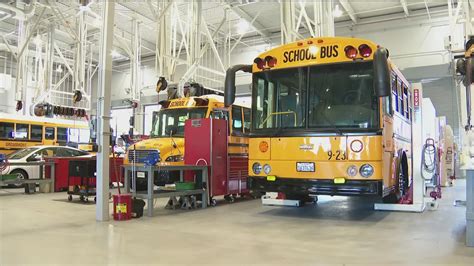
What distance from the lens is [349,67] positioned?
6.57 metres

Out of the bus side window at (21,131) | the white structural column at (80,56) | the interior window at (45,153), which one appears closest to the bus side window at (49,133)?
the bus side window at (21,131)

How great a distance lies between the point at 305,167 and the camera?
21.7 ft

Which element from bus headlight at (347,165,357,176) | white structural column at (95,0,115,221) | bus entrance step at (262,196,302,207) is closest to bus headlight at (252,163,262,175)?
bus headlight at (347,165,357,176)

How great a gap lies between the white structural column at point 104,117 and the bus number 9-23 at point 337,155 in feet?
12.2

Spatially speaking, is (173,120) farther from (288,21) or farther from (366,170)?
(366,170)

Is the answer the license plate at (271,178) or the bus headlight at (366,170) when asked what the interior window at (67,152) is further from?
the bus headlight at (366,170)

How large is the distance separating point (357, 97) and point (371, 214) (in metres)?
2.50

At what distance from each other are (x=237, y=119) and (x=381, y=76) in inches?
200

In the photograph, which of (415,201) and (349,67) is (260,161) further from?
(415,201)

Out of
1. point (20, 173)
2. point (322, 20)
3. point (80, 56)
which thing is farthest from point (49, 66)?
point (322, 20)

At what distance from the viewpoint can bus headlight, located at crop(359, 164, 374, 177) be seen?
6.18 metres

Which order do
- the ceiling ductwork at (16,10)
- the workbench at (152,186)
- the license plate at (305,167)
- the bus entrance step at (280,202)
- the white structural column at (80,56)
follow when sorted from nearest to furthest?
the license plate at (305,167)
the workbench at (152,186)
the bus entrance step at (280,202)
the ceiling ductwork at (16,10)
the white structural column at (80,56)

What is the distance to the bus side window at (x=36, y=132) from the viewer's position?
16.9 m

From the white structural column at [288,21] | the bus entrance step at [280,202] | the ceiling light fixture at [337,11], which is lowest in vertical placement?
the bus entrance step at [280,202]
